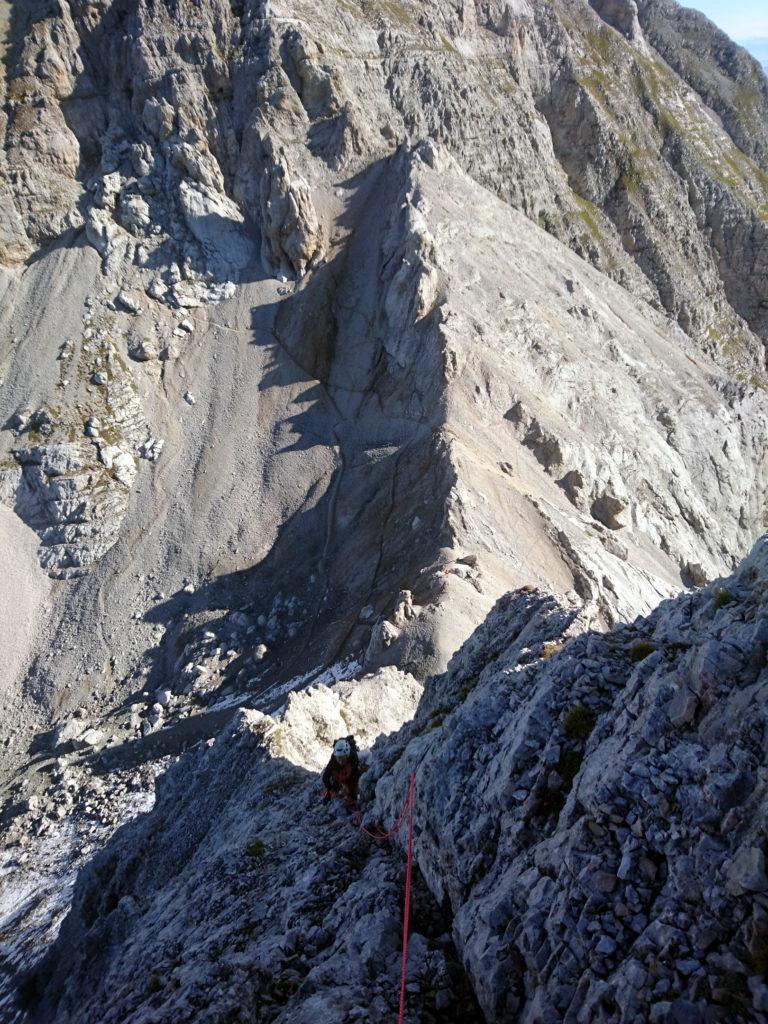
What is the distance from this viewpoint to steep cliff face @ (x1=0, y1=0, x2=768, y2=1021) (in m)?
40.5

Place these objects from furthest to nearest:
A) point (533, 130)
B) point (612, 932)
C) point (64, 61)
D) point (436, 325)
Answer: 1. point (533, 130)
2. point (64, 61)
3. point (436, 325)
4. point (612, 932)

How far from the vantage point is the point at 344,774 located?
55.0 ft

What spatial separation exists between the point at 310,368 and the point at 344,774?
45109 mm

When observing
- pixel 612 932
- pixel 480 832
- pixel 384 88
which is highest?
pixel 384 88

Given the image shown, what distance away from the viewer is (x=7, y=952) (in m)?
28.0

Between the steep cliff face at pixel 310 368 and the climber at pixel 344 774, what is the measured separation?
14.0 meters

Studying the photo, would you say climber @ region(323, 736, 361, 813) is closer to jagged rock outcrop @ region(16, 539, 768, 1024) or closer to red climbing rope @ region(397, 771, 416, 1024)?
jagged rock outcrop @ region(16, 539, 768, 1024)

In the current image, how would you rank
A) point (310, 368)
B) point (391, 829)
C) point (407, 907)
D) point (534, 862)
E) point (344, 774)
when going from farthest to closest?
point (310, 368) < point (344, 774) < point (391, 829) < point (407, 907) < point (534, 862)

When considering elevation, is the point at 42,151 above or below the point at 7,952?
above

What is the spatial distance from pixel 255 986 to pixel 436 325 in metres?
44.8

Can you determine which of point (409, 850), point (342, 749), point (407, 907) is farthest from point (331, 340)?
point (407, 907)

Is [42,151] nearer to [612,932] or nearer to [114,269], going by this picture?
[114,269]

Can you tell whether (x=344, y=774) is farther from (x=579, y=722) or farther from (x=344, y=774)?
(x=579, y=722)

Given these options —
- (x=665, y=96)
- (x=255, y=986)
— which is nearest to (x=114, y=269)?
(x=255, y=986)
